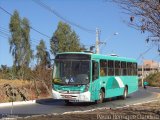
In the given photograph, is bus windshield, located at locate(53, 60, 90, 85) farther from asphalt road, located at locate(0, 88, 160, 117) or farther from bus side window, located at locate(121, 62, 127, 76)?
bus side window, located at locate(121, 62, 127, 76)

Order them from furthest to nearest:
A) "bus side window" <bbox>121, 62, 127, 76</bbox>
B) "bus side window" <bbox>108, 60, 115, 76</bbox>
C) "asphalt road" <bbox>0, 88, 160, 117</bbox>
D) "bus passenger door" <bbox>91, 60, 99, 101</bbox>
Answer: "bus side window" <bbox>121, 62, 127, 76</bbox>, "bus side window" <bbox>108, 60, 115, 76</bbox>, "bus passenger door" <bbox>91, 60, 99, 101</bbox>, "asphalt road" <bbox>0, 88, 160, 117</bbox>

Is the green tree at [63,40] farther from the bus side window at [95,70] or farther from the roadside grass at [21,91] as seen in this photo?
the bus side window at [95,70]

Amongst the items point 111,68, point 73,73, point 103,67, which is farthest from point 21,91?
point 73,73

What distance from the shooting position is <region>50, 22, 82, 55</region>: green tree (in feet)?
228

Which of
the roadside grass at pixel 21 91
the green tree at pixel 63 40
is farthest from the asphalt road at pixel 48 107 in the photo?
the green tree at pixel 63 40

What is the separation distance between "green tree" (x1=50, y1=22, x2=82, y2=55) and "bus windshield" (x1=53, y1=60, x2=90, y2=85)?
1547 inches

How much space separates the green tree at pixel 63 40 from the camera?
2737 inches

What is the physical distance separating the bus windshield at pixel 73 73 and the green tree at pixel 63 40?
1547 inches

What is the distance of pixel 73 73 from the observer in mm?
25984

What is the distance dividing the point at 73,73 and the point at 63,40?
47.7m

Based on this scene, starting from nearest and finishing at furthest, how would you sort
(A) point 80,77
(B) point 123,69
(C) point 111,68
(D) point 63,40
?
(A) point 80,77
(C) point 111,68
(B) point 123,69
(D) point 63,40

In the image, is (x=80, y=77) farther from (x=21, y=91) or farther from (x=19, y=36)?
(x=19, y=36)

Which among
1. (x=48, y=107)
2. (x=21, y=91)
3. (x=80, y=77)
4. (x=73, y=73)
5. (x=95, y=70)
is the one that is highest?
(x=95, y=70)

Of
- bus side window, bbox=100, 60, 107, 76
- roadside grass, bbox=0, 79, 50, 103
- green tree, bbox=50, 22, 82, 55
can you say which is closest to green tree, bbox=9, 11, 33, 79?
green tree, bbox=50, 22, 82, 55
